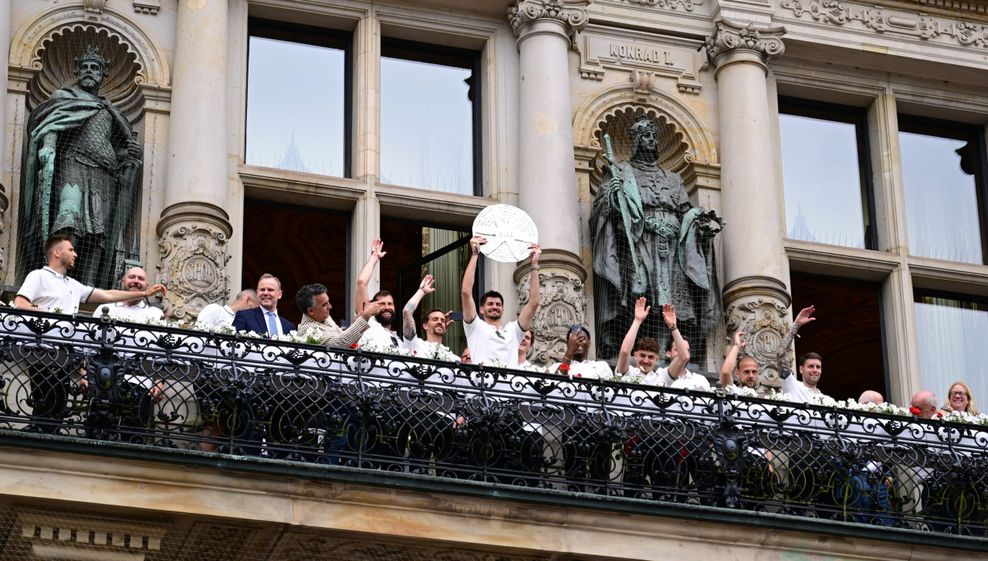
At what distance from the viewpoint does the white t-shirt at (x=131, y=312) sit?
604 inches

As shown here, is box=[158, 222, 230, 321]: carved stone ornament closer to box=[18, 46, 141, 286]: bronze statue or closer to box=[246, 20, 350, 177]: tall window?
box=[18, 46, 141, 286]: bronze statue

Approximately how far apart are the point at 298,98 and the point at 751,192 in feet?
13.1

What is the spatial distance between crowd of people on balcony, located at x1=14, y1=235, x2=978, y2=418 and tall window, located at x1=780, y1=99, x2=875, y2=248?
304cm

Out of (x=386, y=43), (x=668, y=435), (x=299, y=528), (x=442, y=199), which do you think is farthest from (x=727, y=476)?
(x=386, y=43)

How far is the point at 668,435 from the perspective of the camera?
15695 millimetres

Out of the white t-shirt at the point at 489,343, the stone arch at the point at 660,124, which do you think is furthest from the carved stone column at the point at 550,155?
the white t-shirt at the point at 489,343

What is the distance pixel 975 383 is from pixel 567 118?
4448 mm

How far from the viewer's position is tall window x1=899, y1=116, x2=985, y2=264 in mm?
20812

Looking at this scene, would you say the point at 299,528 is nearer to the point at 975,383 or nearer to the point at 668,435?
the point at 668,435

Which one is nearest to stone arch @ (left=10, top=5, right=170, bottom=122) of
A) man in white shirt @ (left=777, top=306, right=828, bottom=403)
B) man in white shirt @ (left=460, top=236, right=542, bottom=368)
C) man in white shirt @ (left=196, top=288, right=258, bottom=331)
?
man in white shirt @ (left=196, top=288, right=258, bottom=331)

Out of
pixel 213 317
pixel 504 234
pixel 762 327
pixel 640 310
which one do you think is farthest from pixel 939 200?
pixel 213 317

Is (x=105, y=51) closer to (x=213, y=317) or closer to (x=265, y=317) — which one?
(x=213, y=317)

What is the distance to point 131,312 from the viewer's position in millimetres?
15586

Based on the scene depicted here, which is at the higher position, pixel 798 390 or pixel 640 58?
pixel 640 58
